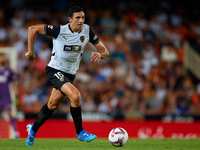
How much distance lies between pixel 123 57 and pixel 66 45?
793 centimetres

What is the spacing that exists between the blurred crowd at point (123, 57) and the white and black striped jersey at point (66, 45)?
16.5 ft

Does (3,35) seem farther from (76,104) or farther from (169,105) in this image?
(76,104)

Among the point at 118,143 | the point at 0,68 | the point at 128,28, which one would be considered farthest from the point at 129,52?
the point at 118,143

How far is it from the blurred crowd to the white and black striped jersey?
501cm

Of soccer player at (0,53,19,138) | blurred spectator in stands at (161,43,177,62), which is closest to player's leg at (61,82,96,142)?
soccer player at (0,53,19,138)

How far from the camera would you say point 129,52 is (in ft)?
46.6

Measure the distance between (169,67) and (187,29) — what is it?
306cm

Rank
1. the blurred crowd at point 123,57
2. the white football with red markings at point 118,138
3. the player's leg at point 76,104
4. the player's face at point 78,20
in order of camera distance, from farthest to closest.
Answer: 1. the blurred crowd at point 123,57
2. the player's face at point 78,20
3. the white football with red markings at point 118,138
4. the player's leg at point 76,104

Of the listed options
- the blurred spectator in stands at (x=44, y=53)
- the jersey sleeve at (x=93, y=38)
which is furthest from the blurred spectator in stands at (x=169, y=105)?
the jersey sleeve at (x=93, y=38)

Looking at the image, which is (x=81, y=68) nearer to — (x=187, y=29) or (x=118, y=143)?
(x=187, y=29)

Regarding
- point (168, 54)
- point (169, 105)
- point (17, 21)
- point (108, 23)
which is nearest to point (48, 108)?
point (169, 105)

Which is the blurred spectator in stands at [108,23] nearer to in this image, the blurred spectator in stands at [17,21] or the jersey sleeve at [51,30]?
the blurred spectator in stands at [17,21]

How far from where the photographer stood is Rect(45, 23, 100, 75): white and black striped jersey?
240 inches

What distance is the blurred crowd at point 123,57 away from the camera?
39.4 feet
